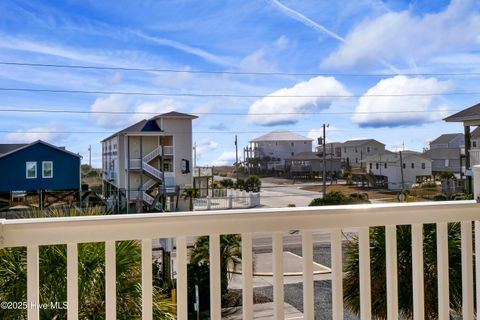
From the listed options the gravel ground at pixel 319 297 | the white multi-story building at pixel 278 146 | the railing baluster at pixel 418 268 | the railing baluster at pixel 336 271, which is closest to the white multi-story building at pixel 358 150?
the white multi-story building at pixel 278 146

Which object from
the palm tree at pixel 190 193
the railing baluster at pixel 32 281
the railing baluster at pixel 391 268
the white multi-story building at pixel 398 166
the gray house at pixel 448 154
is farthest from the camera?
the white multi-story building at pixel 398 166

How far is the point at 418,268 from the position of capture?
3.67 ft

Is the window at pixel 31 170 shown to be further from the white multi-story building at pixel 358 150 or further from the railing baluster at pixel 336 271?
the white multi-story building at pixel 358 150

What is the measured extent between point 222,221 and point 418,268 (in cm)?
59

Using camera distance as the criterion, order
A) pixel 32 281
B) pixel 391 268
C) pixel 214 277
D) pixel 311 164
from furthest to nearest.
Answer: pixel 311 164 < pixel 391 268 < pixel 214 277 < pixel 32 281

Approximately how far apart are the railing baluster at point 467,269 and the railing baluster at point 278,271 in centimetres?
59

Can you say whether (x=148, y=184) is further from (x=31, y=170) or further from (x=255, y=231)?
(x=255, y=231)

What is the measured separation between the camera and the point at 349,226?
3.48ft

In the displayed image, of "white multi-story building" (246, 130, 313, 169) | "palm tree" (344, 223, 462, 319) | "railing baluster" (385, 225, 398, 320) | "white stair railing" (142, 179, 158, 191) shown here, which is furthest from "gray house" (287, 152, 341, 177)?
"railing baluster" (385, 225, 398, 320)

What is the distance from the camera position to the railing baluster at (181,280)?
958 millimetres

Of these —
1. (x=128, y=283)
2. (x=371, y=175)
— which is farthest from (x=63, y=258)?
(x=371, y=175)

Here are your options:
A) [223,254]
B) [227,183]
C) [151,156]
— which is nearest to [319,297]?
[223,254]

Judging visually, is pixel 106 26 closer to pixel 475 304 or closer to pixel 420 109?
pixel 475 304

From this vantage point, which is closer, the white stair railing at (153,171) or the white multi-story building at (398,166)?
the white stair railing at (153,171)
